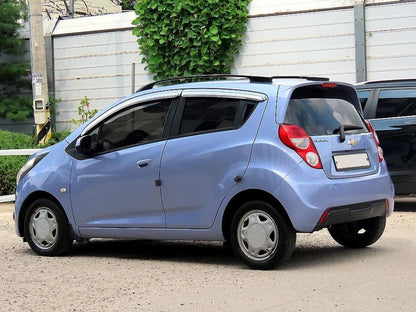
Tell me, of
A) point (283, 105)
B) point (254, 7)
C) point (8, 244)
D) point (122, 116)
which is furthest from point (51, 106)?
point (283, 105)

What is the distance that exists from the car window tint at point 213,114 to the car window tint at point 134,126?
265 millimetres

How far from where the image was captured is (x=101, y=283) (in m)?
6.70

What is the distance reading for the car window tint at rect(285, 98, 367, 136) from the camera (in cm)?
710

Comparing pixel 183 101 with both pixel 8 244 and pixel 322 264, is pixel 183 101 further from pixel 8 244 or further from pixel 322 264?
pixel 8 244

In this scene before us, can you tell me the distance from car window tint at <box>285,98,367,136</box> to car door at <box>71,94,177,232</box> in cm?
130

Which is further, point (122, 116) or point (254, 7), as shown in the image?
point (254, 7)

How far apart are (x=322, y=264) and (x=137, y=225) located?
179 centimetres

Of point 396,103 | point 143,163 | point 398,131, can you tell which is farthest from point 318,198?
point 396,103

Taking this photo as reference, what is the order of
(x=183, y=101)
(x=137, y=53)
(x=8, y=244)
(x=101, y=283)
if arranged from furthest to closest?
(x=137, y=53)
(x=8, y=244)
(x=183, y=101)
(x=101, y=283)

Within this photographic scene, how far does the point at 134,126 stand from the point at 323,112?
1.85 metres

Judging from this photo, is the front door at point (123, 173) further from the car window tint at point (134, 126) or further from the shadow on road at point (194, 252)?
the shadow on road at point (194, 252)

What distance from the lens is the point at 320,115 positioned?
7305 mm

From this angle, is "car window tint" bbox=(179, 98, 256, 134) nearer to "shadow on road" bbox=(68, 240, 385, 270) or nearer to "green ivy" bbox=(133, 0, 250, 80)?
"shadow on road" bbox=(68, 240, 385, 270)

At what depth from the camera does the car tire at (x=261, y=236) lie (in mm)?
6832
